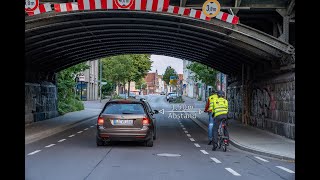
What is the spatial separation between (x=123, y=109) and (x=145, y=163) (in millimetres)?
3770

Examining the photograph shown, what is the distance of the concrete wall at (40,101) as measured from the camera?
81.8 ft

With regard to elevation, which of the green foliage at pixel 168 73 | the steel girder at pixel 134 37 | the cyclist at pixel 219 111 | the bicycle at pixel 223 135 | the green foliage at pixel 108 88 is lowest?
the bicycle at pixel 223 135

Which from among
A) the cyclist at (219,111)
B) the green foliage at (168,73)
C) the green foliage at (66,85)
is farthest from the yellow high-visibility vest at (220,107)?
the green foliage at (168,73)

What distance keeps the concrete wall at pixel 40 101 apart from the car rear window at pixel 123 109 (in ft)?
37.1

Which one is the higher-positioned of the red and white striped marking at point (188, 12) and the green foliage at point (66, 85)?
the red and white striped marking at point (188, 12)

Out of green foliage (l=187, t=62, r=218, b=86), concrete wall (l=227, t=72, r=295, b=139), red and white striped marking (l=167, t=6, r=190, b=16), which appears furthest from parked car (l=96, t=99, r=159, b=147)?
green foliage (l=187, t=62, r=218, b=86)

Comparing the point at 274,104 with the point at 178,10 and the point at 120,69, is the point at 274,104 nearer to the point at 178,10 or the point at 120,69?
the point at 178,10

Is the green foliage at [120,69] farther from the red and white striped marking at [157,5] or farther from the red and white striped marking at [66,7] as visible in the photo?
the red and white striped marking at [157,5]

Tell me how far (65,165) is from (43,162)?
0.85m

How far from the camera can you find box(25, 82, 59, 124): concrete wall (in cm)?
2492

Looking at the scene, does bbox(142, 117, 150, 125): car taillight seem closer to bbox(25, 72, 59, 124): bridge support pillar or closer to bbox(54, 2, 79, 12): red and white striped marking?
bbox(54, 2, 79, 12): red and white striped marking

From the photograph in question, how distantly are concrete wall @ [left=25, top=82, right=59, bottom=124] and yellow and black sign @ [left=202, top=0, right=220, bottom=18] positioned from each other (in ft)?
40.3

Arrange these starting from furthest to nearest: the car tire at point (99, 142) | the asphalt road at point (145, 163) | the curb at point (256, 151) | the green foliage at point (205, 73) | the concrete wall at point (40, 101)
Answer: the green foliage at point (205, 73), the concrete wall at point (40, 101), the car tire at point (99, 142), the curb at point (256, 151), the asphalt road at point (145, 163)

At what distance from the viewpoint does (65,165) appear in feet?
33.6
